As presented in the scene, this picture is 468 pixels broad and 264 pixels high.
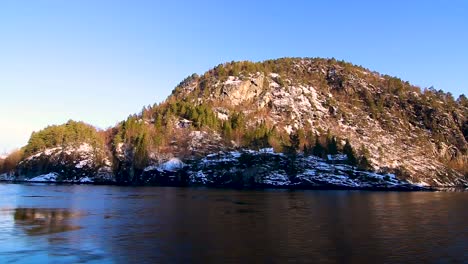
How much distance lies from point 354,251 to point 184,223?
26122 mm

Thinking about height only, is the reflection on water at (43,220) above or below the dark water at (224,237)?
above

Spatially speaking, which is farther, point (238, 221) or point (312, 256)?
point (238, 221)

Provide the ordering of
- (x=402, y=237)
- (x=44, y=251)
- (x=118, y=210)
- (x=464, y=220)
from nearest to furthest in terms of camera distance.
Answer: (x=44, y=251) → (x=402, y=237) → (x=464, y=220) → (x=118, y=210)

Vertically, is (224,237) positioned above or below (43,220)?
below

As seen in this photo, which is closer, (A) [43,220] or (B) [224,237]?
(B) [224,237]

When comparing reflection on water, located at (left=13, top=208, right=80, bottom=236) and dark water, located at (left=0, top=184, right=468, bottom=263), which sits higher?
reflection on water, located at (left=13, top=208, right=80, bottom=236)

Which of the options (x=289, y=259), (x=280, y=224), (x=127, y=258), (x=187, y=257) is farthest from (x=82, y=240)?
(x=280, y=224)

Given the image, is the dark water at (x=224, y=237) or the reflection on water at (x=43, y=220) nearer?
the dark water at (x=224, y=237)

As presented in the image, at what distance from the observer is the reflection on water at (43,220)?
170 feet

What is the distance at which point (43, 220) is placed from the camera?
6122 cm

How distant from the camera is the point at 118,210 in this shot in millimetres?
76062

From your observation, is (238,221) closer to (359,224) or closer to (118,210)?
(359,224)

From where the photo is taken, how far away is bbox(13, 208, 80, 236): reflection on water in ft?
170

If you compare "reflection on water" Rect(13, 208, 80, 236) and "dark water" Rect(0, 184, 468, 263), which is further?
"reflection on water" Rect(13, 208, 80, 236)
